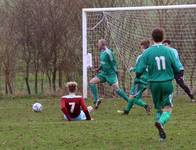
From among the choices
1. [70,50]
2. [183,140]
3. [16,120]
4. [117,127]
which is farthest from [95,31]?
[183,140]

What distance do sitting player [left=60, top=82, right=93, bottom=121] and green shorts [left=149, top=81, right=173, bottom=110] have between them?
3167mm

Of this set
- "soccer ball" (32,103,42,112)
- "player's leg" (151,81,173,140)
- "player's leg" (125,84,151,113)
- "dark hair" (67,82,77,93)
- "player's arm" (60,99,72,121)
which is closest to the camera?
"player's leg" (151,81,173,140)

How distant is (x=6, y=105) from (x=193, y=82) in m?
6.07

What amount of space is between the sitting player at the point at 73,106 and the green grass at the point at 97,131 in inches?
11.0

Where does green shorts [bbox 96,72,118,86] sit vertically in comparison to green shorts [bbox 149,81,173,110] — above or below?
below

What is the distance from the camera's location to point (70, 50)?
2438 cm

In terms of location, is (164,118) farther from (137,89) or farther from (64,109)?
(137,89)

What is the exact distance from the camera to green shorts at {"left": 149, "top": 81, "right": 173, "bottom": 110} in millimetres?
11766

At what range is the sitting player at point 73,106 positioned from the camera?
14.9 meters

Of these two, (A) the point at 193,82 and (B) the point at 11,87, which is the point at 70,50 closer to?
(B) the point at 11,87

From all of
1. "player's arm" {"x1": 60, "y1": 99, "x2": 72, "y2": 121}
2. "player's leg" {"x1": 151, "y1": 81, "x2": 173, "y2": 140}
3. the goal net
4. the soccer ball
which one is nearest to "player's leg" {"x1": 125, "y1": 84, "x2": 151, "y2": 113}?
"player's arm" {"x1": 60, "y1": 99, "x2": 72, "y2": 121}

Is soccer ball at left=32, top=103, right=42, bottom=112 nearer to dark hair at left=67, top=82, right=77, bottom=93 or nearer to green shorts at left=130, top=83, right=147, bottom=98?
green shorts at left=130, top=83, right=147, bottom=98

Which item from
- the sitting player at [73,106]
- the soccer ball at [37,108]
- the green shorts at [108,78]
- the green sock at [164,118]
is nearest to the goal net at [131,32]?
the green shorts at [108,78]

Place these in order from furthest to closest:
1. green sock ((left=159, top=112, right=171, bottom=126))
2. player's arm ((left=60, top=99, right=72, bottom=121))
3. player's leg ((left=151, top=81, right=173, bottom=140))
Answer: player's arm ((left=60, top=99, right=72, bottom=121)) < green sock ((left=159, top=112, right=171, bottom=126)) < player's leg ((left=151, top=81, right=173, bottom=140))
